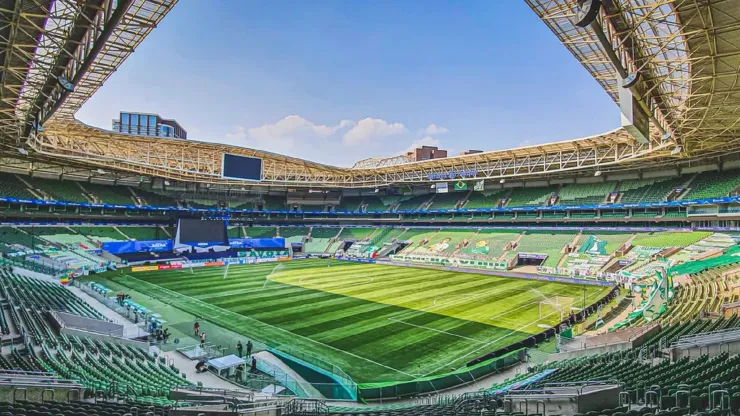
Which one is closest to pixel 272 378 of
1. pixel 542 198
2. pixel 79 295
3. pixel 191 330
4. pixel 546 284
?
pixel 191 330

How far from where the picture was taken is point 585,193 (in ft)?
169

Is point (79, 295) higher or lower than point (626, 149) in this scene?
lower

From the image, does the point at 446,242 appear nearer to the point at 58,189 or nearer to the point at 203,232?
the point at 203,232

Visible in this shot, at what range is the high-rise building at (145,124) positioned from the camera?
103 m

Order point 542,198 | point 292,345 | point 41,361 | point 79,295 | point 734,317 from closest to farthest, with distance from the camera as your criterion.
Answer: point 41,361 < point 734,317 < point 292,345 < point 79,295 < point 542,198

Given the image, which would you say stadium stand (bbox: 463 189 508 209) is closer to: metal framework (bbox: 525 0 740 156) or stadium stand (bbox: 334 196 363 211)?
stadium stand (bbox: 334 196 363 211)

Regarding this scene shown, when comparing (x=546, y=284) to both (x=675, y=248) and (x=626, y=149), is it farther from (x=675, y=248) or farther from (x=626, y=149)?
(x=626, y=149)

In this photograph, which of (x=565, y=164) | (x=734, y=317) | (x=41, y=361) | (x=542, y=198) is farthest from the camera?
(x=542, y=198)

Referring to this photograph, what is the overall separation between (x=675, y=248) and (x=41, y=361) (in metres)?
43.6

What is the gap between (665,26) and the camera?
52.1 feet

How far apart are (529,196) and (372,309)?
36.1 m

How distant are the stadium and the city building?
90.7 feet

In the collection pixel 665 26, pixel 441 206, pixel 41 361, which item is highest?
pixel 665 26

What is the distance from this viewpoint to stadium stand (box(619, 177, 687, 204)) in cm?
4446
